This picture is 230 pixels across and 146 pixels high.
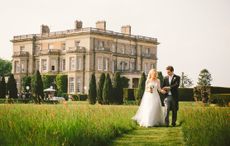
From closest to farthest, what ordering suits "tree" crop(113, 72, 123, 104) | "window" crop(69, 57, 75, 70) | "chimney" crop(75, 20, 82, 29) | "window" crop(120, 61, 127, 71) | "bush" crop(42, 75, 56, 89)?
1. "tree" crop(113, 72, 123, 104)
2. "window" crop(69, 57, 75, 70)
3. "bush" crop(42, 75, 56, 89)
4. "chimney" crop(75, 20, 82, 29)
5. "window" crop(120, 61, 127, 71)

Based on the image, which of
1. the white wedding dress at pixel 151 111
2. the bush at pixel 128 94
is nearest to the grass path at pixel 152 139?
the white wedding dress at pixel 151 111

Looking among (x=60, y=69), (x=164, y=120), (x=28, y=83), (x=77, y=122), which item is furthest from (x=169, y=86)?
(x=60, y=69)

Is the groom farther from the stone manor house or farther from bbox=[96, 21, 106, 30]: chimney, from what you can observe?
bbox=[96, 21, 106, 30]: chimney

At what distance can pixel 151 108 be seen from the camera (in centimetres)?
1260

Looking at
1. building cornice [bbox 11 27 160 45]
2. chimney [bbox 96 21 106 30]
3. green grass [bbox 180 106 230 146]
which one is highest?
chimney [bbox 96 21 106 30]

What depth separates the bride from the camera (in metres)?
12.5

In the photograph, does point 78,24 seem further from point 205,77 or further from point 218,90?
point 218,90

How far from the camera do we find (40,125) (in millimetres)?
7336

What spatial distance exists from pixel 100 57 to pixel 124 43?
6.65m

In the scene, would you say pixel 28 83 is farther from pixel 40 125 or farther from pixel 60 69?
pixel 40 125

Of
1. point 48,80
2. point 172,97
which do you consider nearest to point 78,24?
point 48,80

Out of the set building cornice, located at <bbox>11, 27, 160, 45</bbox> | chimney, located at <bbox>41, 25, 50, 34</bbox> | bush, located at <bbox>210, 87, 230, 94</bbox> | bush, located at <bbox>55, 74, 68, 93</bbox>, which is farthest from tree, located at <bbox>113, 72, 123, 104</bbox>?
chimney, located at <bbox>41, 25, 50, 34</bbox>

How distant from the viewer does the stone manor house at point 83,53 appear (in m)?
56.3

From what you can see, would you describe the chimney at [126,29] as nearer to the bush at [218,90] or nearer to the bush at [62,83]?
the bush at [62,83]
